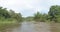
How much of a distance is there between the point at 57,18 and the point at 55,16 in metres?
1.34

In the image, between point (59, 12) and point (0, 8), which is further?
point (59, 12)

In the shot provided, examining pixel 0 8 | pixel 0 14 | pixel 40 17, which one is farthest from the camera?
pixel 40 17

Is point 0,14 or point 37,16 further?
point 37,16

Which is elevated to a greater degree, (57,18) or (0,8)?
(0,8)

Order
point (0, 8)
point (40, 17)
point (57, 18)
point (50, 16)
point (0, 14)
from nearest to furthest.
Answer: point (0, 14) < point (0, 8) < point (57, 18) < point (50, 16) < point (40, 17)

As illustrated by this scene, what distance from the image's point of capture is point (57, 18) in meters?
59.8

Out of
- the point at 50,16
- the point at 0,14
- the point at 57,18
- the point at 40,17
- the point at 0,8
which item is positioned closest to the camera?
the point at 0,14

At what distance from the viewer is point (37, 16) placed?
7625 centimetres

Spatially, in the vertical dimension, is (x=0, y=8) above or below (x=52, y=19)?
above

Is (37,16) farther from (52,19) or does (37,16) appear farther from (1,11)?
(1,11)

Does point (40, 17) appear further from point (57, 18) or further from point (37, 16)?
point (57, 18)

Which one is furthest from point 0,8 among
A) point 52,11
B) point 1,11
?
point 52,11

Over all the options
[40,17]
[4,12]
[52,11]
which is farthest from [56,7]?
[4,12]

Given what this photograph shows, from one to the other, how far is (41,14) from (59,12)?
15444 millimetres
